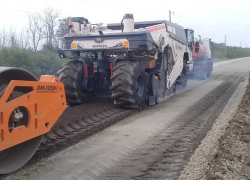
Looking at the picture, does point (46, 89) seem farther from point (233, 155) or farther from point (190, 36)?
point (190, 36)

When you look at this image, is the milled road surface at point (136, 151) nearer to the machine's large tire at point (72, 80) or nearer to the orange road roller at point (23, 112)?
the orange road roller at point (23, 112)

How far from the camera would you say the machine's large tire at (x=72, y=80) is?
379 inches

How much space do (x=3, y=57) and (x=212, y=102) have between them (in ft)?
36.5

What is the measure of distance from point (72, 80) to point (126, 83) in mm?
1531

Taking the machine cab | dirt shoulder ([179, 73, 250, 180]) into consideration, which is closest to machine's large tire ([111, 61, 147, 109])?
dirt shoulder ([179, 73, 250, 180])

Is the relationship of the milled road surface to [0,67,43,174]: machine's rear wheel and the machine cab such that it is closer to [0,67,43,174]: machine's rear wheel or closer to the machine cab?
[0,67,43,174]: machine's rear wheel

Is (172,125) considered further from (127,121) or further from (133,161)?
(133,161)

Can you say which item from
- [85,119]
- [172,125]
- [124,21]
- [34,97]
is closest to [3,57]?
[124,21]

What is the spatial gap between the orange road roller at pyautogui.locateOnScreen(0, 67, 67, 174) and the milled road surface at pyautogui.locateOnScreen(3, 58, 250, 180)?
266mm

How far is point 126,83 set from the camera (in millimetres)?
9109

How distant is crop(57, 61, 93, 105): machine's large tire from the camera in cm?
962

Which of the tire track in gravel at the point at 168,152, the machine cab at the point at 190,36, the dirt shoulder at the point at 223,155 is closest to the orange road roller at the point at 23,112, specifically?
the tire track in gravel at the point at 168,152

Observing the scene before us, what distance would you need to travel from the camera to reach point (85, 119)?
316 inches

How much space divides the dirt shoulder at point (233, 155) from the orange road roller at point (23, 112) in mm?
2344
